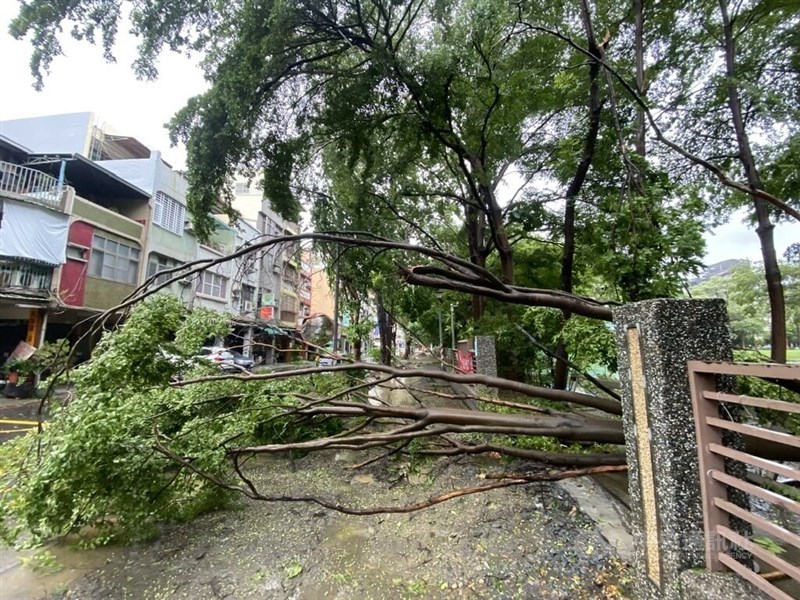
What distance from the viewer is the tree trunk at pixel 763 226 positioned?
20.8 feet

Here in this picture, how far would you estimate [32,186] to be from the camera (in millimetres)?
11703

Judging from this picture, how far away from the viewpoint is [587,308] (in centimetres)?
313

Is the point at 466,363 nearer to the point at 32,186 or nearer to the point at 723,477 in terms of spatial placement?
the point at 723,477

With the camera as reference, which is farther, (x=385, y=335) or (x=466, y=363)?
(x=385, y=335)

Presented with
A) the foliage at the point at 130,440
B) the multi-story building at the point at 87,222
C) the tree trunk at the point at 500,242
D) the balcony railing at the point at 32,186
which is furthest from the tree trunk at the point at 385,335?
the balcony railing at the point at 32,186

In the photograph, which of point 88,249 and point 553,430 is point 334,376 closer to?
point 553,430

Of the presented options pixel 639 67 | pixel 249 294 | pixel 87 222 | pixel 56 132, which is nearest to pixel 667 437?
pixel 639 67

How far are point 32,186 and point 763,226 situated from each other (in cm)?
1898

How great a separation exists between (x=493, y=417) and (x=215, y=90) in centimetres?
732

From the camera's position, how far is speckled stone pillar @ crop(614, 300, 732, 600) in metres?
1.79

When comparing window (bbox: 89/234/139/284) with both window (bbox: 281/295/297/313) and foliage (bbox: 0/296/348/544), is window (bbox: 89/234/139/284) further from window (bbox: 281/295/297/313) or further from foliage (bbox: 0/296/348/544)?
window (bbox: 281/295/297/313)

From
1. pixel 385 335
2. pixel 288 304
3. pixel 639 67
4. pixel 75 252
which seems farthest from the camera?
pixel 288 304

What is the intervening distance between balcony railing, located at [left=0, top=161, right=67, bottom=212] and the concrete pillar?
609 inches

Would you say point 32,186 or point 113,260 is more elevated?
point 32,186
